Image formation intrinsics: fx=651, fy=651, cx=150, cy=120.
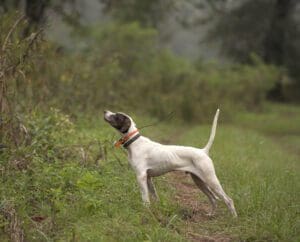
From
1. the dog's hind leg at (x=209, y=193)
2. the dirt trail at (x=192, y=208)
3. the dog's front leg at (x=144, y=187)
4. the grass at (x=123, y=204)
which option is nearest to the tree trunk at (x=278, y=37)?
the grass at (x=123, y=204)

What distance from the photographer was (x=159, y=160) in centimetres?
732

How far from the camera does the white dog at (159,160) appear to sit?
7211 millimetres

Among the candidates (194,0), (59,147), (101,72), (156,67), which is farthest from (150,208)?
(194,0)

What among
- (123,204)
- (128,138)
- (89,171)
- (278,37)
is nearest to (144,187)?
(123,204)

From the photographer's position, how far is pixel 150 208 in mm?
6938

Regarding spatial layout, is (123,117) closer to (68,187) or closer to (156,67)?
(68,187)

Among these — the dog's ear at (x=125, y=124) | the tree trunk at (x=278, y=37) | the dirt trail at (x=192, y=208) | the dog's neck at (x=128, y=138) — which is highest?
the dog's ear at (x=125, y=124)

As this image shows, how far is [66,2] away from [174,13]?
1709 centimetres

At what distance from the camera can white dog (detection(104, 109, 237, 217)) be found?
23.7 ft

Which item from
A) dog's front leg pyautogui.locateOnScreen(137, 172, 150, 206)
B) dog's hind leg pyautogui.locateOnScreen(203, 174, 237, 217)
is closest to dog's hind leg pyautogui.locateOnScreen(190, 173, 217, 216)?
dog's hind leg pyautogui.locateOnScreen(203, 174, 237, 217)

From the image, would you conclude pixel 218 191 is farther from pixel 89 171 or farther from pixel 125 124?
pixel 89 171

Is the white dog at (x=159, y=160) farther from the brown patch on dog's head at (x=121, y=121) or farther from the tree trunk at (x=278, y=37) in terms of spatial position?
the tree trunk at (x=278, y=37)

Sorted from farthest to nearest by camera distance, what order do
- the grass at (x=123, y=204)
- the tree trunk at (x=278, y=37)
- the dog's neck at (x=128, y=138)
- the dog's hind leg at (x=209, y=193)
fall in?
1. the tree trunk at (x=278, y=37)
2. the dog's hind leg at (x=209, y=193)
3. the dog's neck at (x=128, y=138)
4. the grass at (x=123, y=204)

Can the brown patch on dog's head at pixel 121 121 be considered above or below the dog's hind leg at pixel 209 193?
above
